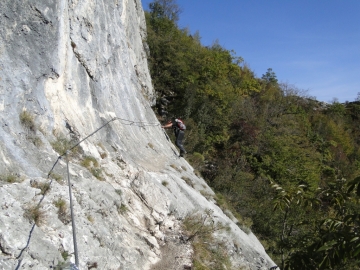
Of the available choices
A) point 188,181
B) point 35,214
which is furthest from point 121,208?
point 188,181

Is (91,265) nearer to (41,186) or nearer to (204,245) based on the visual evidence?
(41,186)

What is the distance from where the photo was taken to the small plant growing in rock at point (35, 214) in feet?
17.0

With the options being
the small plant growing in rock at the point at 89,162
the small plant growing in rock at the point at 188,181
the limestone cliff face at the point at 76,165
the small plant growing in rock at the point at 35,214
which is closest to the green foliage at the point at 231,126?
the small plant growing in rock at the point at 188,181

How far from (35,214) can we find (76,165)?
7.81 ft

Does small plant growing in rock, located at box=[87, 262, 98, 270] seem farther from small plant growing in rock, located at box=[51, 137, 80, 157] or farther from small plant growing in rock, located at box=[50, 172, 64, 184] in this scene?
small plant growing in rock, located at box=[51, 137, 80, 157]

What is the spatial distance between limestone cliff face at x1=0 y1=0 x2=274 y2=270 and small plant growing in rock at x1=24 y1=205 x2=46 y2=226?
0.02m

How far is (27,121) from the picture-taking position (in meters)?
6.97

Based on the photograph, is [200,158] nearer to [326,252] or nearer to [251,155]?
[251,155]

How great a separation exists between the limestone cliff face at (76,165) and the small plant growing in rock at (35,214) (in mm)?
15

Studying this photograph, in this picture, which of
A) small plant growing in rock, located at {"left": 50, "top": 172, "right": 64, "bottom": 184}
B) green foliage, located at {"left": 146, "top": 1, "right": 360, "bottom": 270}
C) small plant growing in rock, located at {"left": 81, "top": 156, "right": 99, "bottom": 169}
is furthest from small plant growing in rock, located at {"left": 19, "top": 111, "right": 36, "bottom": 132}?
green foliage, located at {"left": 146, "top": 1, "right": 360, "bottom": 270}

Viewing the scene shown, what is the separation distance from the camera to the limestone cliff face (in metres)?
5.43

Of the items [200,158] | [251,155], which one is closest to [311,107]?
[251,155]

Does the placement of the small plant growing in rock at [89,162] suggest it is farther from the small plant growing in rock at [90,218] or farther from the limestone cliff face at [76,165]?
the small plant growing in rock at [90,218]

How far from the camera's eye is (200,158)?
2397 centimetres
